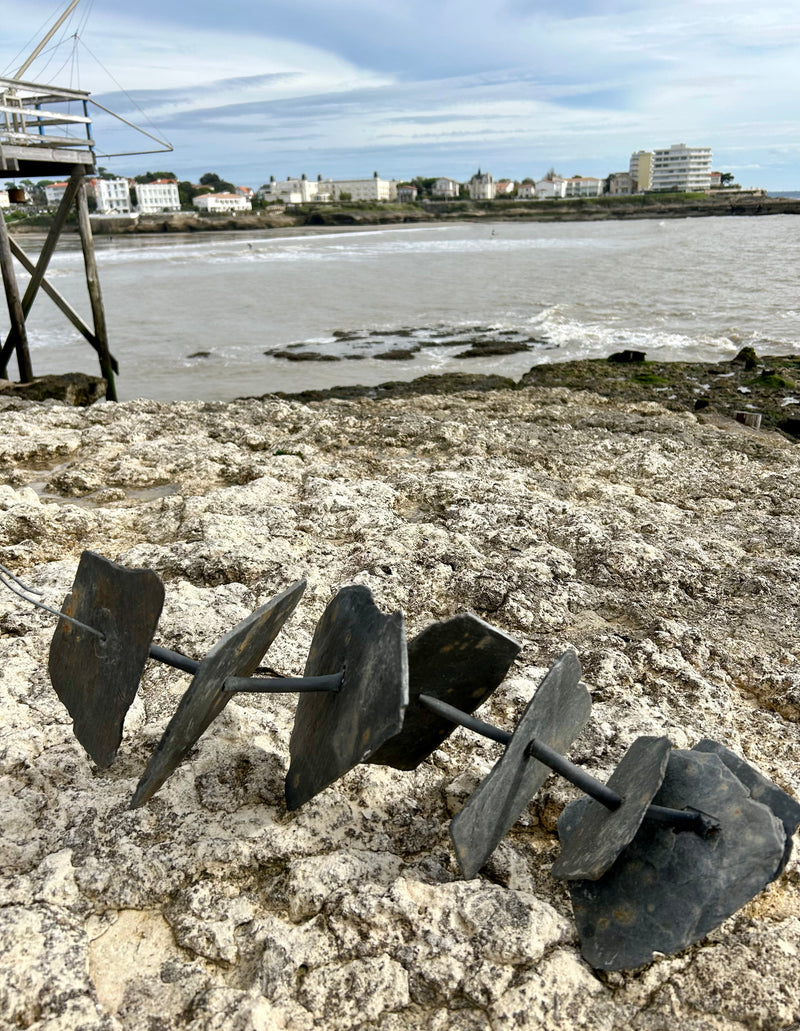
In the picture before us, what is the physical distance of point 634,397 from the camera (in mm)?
9695

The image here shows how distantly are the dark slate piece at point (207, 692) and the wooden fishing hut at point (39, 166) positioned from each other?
10.2 m

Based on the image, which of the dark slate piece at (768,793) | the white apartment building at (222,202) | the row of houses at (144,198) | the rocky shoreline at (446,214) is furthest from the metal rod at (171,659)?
the white apartment building at (222,202)

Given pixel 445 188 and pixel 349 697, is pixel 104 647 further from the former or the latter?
pixel 445 188

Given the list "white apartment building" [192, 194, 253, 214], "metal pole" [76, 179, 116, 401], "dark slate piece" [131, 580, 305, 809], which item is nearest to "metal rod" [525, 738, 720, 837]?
"dark slate piece" [131, 580, 305, 809]

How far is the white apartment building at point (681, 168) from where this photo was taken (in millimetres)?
147500

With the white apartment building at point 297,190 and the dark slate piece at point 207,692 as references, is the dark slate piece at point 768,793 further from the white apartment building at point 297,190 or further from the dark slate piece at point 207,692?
the white apartment building at point 297,190

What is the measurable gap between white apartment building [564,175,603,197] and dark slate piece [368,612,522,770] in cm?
17942

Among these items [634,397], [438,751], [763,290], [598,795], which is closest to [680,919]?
[598,795]

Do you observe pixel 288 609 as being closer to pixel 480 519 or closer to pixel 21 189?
pixel 480 519

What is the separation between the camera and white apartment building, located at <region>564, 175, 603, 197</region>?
16388cm

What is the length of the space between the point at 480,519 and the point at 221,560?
168cm

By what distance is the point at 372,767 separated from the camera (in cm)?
273

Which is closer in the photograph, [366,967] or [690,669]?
[366,967]

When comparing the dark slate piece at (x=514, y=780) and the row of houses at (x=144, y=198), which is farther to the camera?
the row of houses at (x=144, y=198)
